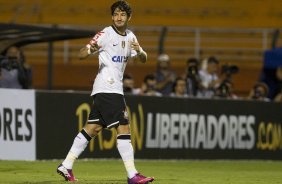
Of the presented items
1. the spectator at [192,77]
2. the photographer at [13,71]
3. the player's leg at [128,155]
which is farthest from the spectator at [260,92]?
the player's leg at [128,155]

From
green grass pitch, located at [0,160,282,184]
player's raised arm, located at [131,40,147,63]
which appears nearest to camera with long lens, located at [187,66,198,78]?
Answer: green grass pitch, located at [0,160,282,184]

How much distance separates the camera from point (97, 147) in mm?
17656

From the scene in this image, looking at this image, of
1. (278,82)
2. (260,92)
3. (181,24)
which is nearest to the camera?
(260,92)

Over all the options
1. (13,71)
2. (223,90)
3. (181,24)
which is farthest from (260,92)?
(181,24)

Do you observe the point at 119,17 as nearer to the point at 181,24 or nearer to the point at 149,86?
the point at 149,86

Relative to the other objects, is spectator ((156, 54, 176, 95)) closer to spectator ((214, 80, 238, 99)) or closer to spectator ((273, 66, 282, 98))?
spectator ((214, 80, 238, 99))

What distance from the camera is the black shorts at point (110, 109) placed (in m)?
11.4

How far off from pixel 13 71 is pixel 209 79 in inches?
194

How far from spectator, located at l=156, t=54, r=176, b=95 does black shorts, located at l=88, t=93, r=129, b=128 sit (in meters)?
8.37

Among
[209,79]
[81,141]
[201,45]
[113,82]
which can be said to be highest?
[201,45]

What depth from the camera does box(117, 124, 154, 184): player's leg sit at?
1112 centimetres

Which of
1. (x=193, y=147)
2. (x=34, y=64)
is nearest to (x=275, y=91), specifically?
(x=193, y=147)

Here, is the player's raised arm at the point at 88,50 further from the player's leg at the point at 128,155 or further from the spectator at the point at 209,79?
the spectator at the point at 209,79

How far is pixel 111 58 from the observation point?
453 inches
